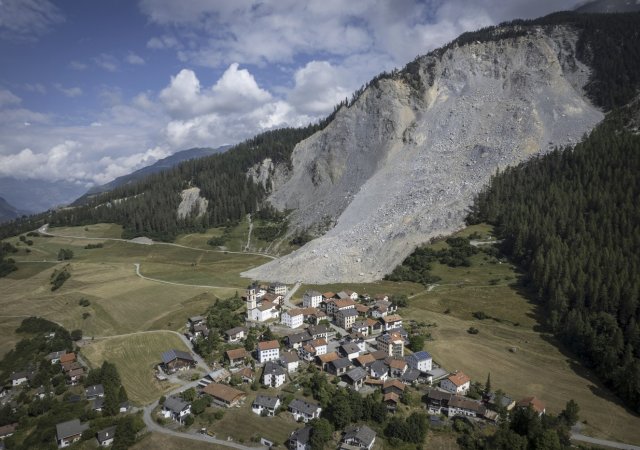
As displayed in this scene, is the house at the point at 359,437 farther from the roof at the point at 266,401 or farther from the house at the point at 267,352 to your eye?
the house at the point at 267,352

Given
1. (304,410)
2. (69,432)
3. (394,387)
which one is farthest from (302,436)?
(69,432)

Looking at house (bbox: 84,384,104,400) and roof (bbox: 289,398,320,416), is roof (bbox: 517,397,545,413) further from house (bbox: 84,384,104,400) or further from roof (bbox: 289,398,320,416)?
house (bbox: 84,384,104,400)

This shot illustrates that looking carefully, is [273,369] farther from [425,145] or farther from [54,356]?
[425,145]

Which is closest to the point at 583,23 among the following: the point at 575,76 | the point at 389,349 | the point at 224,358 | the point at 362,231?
the point at 575,76

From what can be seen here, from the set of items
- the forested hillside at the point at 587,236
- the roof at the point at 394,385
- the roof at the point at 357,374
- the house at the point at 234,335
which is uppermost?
the forested hillside at the point at 587,236

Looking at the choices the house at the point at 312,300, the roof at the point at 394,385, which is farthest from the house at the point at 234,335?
the roof at the point at 394,385

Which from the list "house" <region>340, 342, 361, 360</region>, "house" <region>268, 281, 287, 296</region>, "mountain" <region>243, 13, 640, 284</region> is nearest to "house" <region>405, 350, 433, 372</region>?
"house" <region>340, 342, 361, 360</region>
